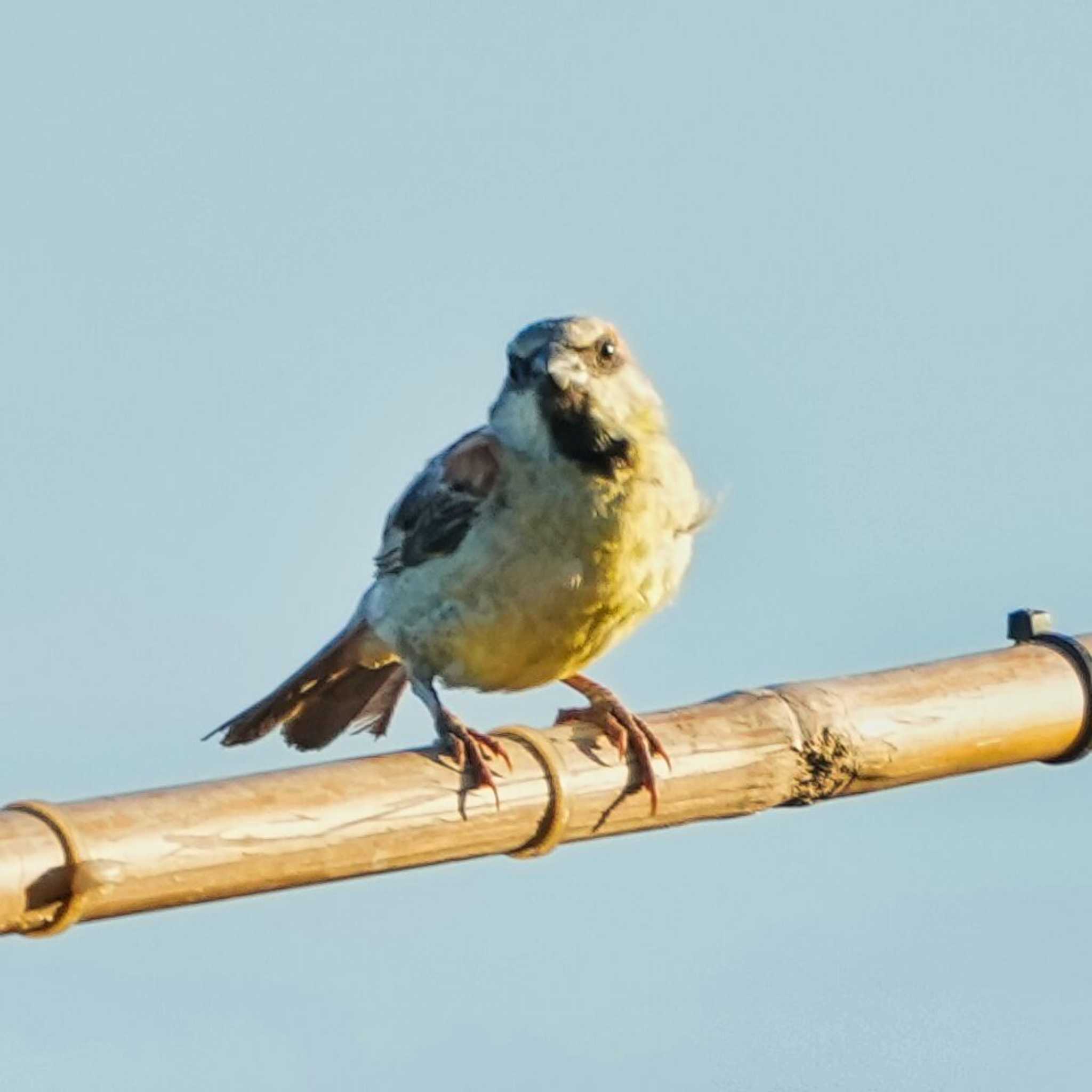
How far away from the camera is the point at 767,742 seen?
6184mm

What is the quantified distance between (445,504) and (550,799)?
1.31 m

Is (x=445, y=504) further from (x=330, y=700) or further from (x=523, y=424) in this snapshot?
(x=330, y=700)

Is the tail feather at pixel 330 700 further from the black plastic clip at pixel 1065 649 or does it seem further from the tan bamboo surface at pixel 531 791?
the black plastic clip at pixel 1065 649

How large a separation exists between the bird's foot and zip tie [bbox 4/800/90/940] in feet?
3.29

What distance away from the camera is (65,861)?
4.89 m

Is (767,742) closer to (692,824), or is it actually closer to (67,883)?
(692,824)

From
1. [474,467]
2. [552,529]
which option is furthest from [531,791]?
[474,467]

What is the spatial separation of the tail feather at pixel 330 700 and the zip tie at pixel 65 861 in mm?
2602

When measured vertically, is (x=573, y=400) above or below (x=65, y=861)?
above

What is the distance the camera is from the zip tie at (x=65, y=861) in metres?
4.89

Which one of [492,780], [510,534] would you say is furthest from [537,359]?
[492,780]

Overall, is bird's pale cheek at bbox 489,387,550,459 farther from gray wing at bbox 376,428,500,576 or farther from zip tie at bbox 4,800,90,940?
zip tie at bbox 4,800,90,940

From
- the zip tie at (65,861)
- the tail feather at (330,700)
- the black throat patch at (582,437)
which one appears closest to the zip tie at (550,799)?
the black throat patch at (582,437)

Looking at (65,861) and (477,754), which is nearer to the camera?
(65,861)
